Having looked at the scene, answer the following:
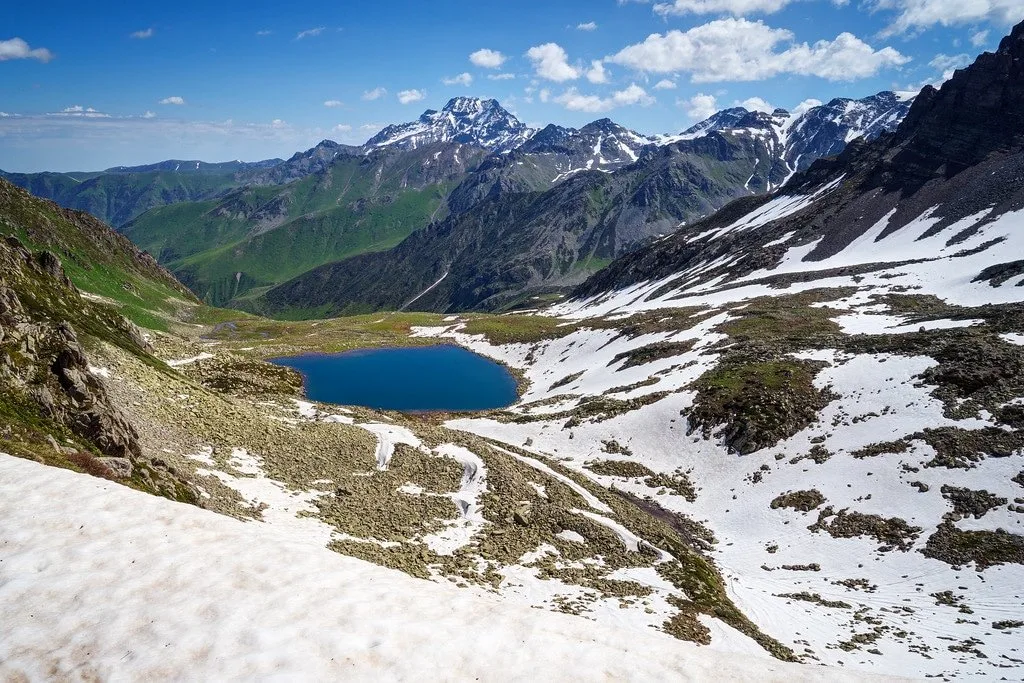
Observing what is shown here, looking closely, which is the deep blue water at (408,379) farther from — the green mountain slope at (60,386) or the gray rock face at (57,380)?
the gray rock face at (57,380)

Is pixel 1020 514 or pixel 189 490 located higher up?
pixel 189 490

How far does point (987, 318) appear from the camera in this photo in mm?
46000

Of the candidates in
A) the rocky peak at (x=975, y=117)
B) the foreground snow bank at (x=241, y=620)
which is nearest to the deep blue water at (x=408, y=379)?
the foreground snow bank at (x=241, y=620)

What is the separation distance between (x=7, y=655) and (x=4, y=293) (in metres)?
21.2

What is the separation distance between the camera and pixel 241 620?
32.0ft

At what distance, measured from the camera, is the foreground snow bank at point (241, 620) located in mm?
8828

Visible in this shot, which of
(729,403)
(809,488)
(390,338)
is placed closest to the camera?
(809,488)

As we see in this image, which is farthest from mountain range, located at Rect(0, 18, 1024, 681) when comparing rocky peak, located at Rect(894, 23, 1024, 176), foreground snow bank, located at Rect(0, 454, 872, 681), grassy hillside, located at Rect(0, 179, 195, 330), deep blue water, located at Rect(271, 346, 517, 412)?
rocky peak, located at Rect(894, 23, 1024, 176)

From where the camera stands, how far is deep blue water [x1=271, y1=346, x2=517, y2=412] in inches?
2876

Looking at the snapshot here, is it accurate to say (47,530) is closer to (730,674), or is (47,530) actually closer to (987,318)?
(730,674)

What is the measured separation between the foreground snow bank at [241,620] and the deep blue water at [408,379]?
56857 mm

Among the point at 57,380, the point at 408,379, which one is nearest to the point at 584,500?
the point at 57,380

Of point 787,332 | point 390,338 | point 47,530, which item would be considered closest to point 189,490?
point 47,530

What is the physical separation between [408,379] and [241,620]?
75.2 metres
